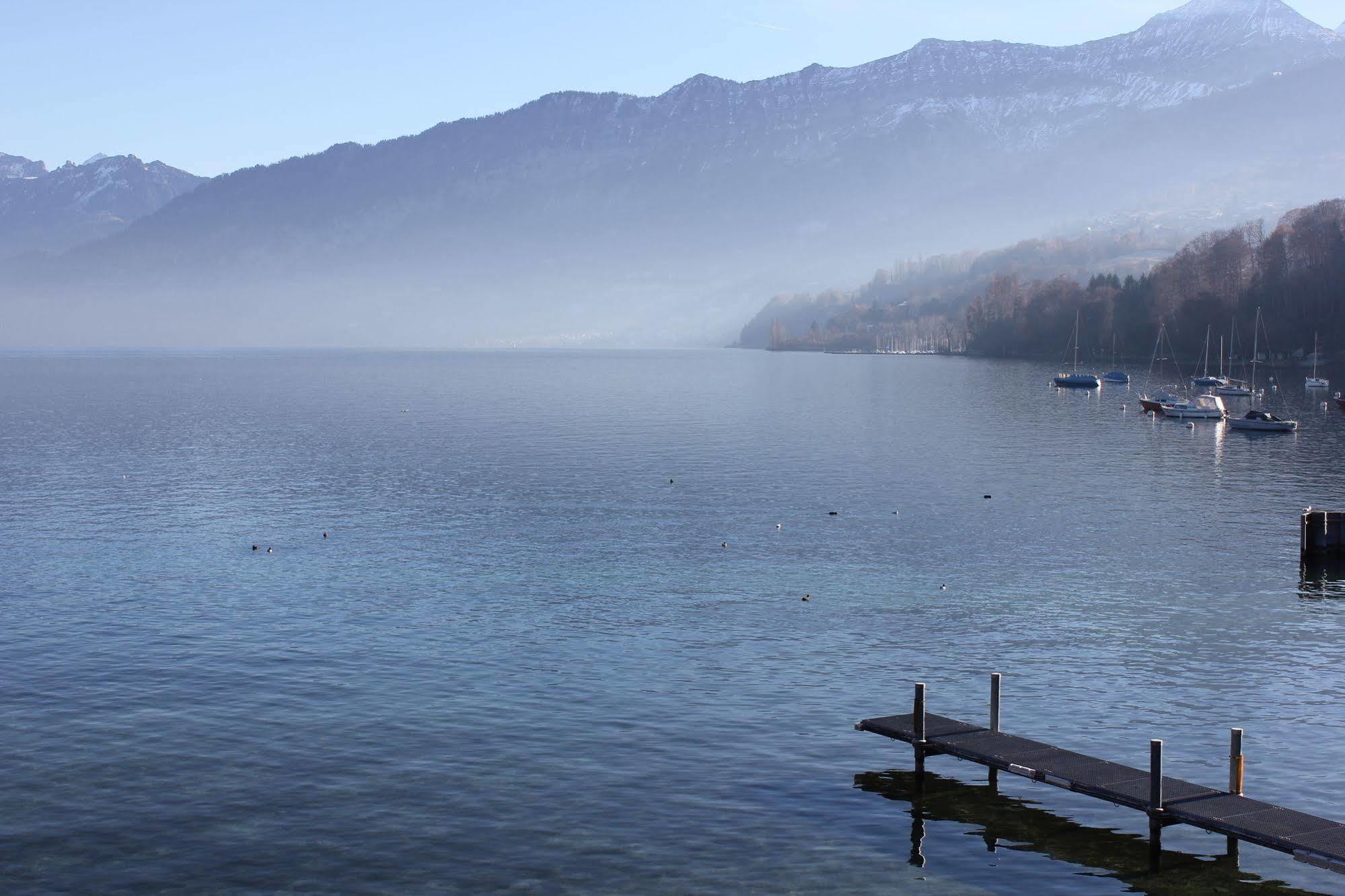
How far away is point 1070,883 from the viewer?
3419 cm

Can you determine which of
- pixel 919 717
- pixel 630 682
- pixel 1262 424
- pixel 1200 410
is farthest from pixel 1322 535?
pixel 1200 410

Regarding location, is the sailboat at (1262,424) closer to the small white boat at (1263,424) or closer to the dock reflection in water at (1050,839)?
the small white boat at (1263,424)

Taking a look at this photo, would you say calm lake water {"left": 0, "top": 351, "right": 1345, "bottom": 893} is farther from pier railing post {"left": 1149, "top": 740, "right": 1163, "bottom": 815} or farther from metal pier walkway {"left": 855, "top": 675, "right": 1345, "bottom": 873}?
pier railing post {"left": 1149, "top": 740, "right": 1163, "bottom": 815}

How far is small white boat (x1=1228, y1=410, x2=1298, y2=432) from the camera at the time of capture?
171m

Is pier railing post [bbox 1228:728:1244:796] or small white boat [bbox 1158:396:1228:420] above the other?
small white boat [bbox 1158:396:1228:420]

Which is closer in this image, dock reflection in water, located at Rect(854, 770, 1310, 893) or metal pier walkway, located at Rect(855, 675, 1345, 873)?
metal pier walkway, located at Rect(855, 675, 1345, 873)

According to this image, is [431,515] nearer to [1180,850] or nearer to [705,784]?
[705,784]

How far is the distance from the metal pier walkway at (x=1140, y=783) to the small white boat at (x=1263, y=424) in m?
147

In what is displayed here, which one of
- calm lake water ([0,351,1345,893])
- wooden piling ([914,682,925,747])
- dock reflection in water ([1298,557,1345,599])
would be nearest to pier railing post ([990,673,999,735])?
calm lake water ([0,351,1345,893])

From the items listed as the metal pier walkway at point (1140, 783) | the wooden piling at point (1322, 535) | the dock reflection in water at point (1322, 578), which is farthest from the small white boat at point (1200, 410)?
the metal pier walkway at point (1140, 783)

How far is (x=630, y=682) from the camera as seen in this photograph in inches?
2030

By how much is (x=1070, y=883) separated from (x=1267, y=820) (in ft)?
20.0

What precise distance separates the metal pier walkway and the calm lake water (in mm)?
1288

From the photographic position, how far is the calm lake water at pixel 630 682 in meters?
35.7
